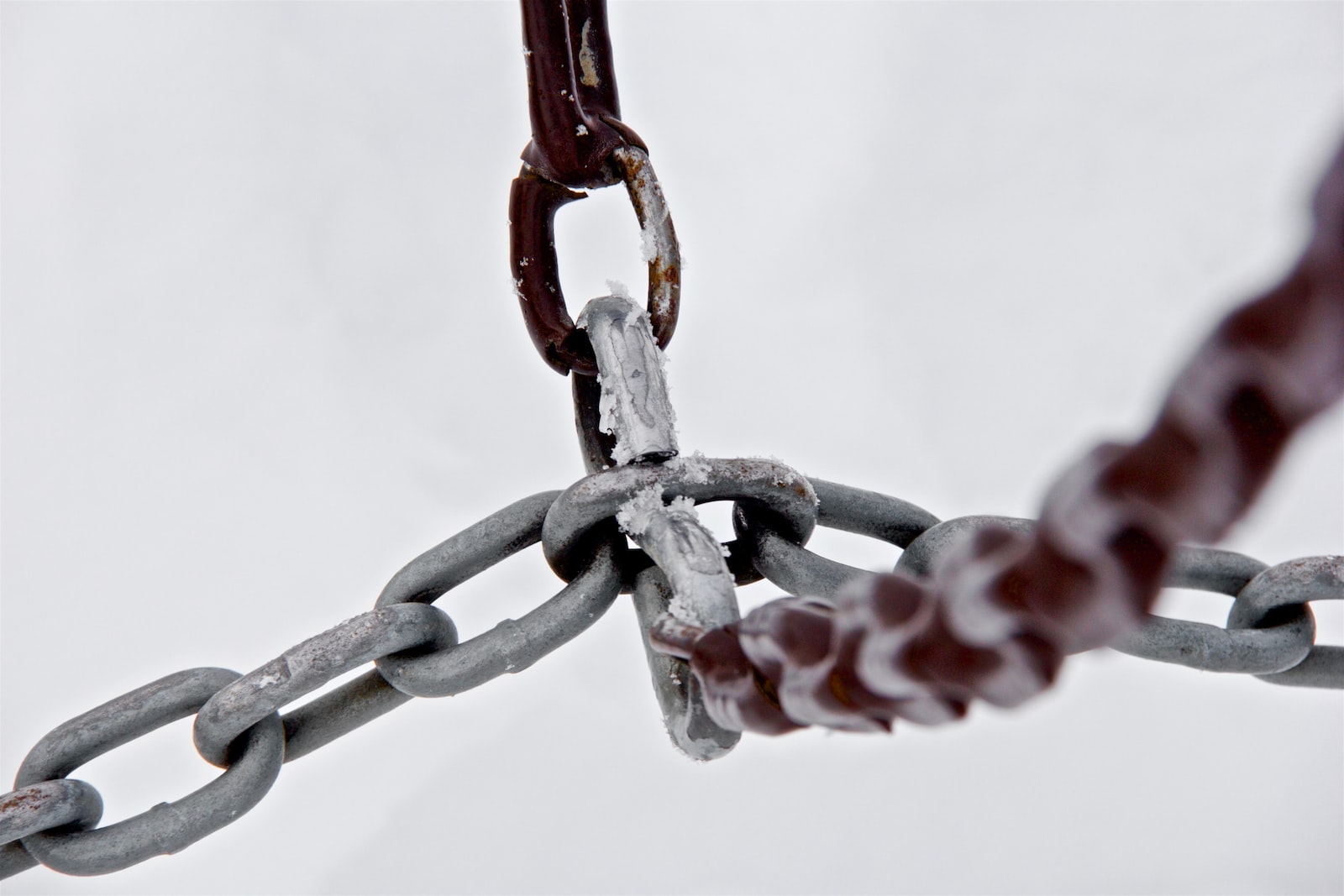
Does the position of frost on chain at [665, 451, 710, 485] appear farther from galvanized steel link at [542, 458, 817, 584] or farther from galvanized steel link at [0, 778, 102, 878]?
galvanized steel link at [0, 778, 102, 878]

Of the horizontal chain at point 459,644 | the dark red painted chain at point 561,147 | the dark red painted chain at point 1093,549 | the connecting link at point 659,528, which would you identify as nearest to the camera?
the dark red painted chain at point 1093,549

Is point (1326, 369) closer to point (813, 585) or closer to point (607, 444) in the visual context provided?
point (813, 585)

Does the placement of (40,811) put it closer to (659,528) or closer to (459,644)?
(459,644)

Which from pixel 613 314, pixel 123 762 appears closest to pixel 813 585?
pixel 613 314

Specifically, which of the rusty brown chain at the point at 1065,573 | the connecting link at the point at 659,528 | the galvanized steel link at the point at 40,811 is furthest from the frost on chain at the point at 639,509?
the galvanized steel link at the point at 40,811

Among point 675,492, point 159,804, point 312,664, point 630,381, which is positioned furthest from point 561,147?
point 159,804

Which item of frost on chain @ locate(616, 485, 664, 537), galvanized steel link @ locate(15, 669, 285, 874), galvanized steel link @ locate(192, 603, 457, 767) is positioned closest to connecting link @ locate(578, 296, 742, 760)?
frost on chain @ locate(616, 485, 664, 537)

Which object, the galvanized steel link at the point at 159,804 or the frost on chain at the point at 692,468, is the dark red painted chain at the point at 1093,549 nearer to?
the frost on chain at the point at 692,468
